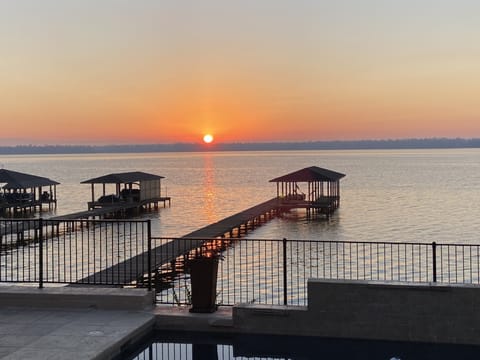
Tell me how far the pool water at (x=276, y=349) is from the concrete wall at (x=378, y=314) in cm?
13

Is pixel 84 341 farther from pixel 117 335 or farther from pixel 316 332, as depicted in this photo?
pixel 316 332

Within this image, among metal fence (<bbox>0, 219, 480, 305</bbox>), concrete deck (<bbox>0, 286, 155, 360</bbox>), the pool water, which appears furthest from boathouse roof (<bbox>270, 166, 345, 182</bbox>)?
the pool water

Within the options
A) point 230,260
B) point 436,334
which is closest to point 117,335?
point 436,334

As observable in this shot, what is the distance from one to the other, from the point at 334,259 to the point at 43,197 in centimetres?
4065

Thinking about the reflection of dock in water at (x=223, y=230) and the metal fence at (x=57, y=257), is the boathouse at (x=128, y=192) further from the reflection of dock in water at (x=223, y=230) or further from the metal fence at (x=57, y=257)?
the metal fence at (x=57, y=257)

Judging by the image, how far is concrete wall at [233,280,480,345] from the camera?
8.83 metres

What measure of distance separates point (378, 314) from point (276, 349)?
1.67 metres

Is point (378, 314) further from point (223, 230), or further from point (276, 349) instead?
point (223, 230)

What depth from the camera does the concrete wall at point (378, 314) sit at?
29.0 ft

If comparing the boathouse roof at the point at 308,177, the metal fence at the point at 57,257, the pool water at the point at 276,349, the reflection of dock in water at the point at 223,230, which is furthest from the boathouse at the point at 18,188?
the pool water at the point at 276,349

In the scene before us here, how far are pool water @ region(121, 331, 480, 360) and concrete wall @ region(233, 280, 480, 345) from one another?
132mm

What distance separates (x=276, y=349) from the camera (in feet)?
29.5

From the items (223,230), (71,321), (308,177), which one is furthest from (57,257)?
(308,177)

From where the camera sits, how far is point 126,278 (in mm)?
18250
